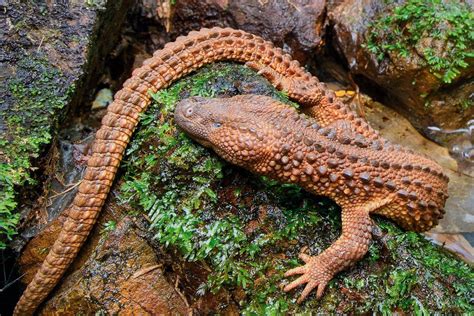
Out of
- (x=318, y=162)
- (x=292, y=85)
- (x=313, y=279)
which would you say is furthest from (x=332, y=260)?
(x=292, y=85)

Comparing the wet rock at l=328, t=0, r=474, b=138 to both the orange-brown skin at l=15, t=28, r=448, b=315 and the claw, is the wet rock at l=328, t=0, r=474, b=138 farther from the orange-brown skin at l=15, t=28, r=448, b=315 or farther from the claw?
the claw

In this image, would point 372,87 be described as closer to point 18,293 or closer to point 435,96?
point 435,96

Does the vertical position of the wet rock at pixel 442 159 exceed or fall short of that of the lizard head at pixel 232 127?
it falls short

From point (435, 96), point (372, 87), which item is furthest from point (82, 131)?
point (435, 96)

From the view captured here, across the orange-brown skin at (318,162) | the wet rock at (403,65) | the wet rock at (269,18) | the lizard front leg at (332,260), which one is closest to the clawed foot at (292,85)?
the orange-brown skin at (318,162)

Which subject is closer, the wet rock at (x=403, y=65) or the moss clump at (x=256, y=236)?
the moss clump at (x=256, y=236)

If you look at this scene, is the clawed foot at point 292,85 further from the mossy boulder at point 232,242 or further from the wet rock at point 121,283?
the wet rock at point 121,283
